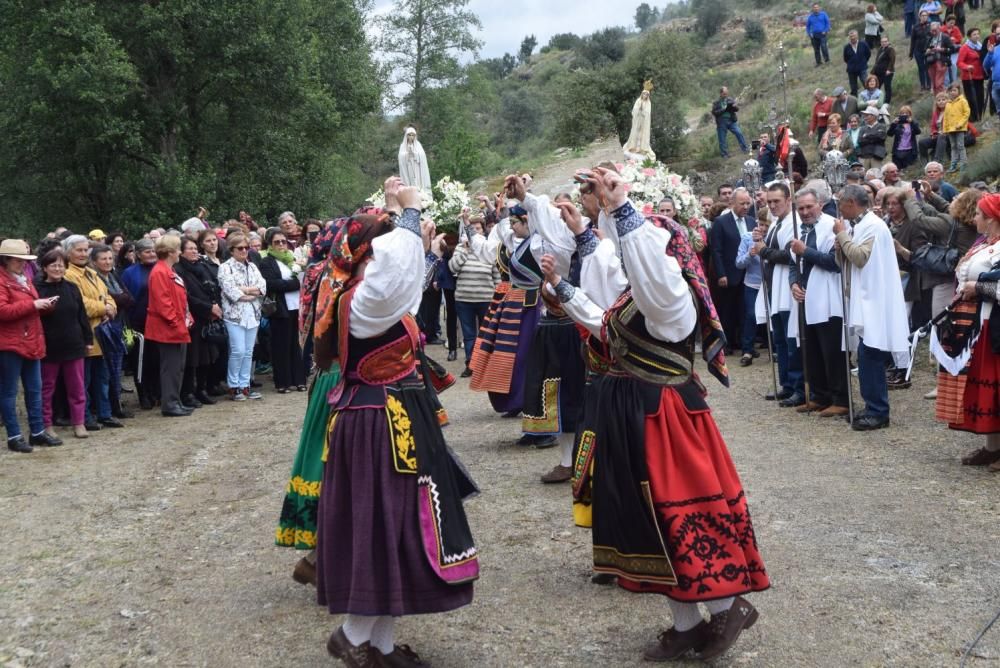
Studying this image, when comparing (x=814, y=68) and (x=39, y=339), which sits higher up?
(x=814, y=68)

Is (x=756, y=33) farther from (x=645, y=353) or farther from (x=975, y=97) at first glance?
(x=645, y=353)

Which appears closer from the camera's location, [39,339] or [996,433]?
[996,433]

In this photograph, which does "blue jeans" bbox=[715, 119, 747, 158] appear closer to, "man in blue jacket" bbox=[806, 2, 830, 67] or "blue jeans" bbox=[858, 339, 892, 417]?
"man in blue jacket" bbox=[806, 2, 830, 67]

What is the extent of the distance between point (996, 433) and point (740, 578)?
13.3 feet

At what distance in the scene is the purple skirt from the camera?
12.7 feet

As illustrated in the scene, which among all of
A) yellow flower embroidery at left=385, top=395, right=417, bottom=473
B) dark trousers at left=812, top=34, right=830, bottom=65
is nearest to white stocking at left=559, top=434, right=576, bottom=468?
yellow flower embroidery at left=385, top=395, right=417, bottom=473

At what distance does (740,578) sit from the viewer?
3.87m

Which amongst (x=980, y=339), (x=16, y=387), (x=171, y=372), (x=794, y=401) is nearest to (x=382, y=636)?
(x=980, y=339)

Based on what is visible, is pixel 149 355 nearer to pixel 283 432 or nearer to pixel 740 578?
pixel 283 432

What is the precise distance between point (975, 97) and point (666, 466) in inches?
681

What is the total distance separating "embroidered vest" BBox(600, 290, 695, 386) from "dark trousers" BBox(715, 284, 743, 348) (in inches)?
358

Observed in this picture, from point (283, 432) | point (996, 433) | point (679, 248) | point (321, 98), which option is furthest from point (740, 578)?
point (321, 98)

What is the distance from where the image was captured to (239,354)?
1133 cm

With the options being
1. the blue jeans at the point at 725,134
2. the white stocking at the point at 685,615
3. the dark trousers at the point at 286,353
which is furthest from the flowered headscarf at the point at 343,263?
the blue jeans at the point at 725,134
